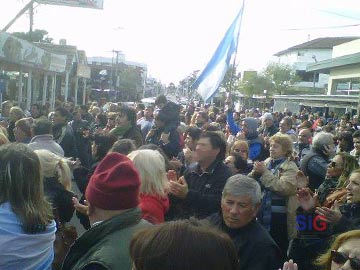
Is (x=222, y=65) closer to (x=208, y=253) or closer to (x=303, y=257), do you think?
(x=303, y=257)

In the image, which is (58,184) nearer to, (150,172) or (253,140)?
(150,172)

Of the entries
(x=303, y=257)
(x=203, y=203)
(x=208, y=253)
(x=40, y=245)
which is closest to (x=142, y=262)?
(x=208, y=253)

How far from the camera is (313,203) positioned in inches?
160

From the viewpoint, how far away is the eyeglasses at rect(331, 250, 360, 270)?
223 centimetres

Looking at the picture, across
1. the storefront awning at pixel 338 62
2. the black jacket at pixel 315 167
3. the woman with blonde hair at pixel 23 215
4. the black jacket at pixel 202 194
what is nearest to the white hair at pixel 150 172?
the black jacket at pixel 202 194

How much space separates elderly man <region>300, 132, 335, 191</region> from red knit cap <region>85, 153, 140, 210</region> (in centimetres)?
395

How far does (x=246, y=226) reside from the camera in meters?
3.38

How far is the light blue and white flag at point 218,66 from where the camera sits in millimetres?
11180

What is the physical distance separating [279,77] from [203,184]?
56.5 meters

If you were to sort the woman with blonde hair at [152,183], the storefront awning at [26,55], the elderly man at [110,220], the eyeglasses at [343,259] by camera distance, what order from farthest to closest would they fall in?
the storefront awning at [26,55] < the woman with blonde hair at [152,183] < the eyeglasses at [343,259] < the elderly man at [110,220]

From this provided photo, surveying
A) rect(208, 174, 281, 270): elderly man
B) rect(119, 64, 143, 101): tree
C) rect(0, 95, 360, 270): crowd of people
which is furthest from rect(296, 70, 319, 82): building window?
rect(208, 174, 281, 270): elderly man

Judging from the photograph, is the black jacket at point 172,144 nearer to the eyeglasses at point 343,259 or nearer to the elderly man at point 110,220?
the elderly man at point 110,220

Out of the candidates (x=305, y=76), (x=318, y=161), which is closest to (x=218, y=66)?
(x=318, y=161)

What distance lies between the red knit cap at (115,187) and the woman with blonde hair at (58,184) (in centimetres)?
129
